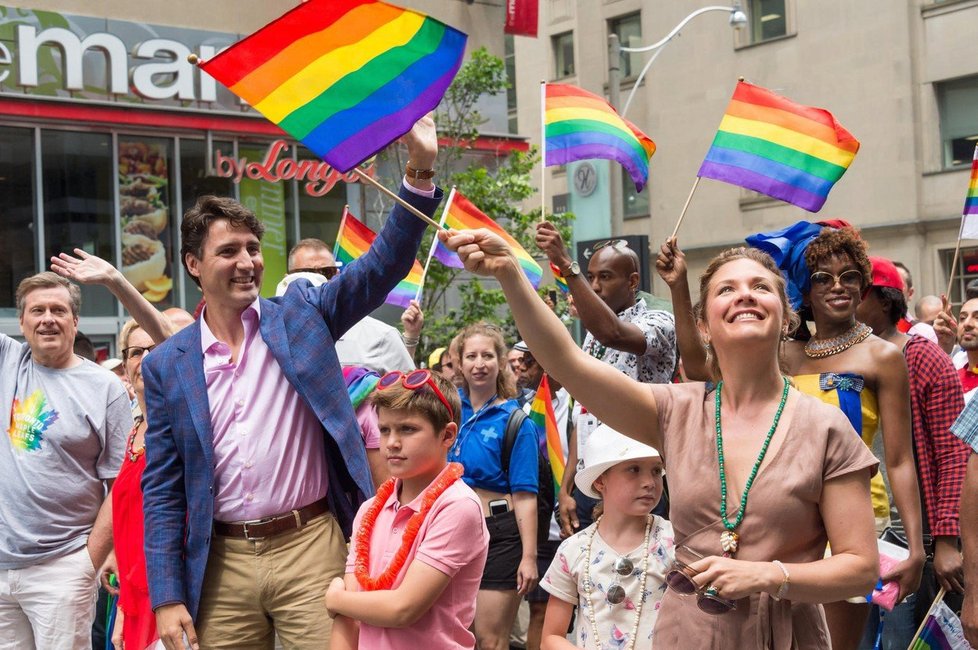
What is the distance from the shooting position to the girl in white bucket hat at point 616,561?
180 inches

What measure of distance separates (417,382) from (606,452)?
0.86 meters

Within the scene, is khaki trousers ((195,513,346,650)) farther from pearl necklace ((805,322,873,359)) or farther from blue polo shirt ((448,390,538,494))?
blue polo shirt ((448,390,538,494))

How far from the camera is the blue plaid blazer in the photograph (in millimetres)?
4145

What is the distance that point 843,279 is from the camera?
16.6 feet

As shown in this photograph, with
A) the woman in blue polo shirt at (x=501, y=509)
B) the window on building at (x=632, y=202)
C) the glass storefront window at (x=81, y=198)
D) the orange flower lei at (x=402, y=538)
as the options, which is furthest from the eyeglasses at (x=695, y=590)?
the window on building at (x=632, y=202)

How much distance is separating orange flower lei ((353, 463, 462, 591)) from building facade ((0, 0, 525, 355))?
15028 millimetres

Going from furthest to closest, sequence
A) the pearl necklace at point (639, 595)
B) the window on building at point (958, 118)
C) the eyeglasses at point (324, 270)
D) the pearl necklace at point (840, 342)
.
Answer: the window on building at point (958, 118) → the eyeglasses at point (324, 270) → the pearl necklace at point (840, 342) → the pearl necklace at point (639, 595)

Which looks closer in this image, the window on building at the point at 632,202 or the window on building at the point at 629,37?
the window on building at the point at 629,37

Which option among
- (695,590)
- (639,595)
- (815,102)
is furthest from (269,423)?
(815,102)

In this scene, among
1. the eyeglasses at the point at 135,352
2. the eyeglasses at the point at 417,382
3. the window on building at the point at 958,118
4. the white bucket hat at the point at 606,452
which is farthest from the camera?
the window on building at the point at 958,118

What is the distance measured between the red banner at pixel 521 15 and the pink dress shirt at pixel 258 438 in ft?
72.1

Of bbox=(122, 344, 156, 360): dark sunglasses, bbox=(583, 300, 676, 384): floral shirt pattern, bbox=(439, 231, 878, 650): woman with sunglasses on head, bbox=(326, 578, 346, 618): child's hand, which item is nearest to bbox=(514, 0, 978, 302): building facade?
bbox=(122, 344, 156, 360): dark sunglasses

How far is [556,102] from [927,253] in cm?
2384

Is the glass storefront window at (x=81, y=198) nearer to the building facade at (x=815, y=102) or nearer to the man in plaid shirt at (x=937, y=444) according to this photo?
the building facade at (x=815, y=102)
